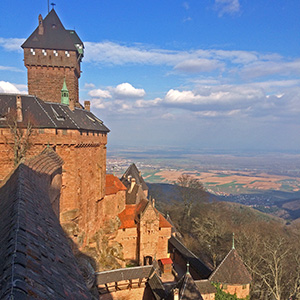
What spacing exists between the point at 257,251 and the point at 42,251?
29.5 m

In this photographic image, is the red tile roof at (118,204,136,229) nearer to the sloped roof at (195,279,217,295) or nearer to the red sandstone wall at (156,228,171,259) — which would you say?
the red sandstone wall at (156,228,171,259)

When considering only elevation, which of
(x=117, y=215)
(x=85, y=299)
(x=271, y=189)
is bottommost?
(x=271, y=189)

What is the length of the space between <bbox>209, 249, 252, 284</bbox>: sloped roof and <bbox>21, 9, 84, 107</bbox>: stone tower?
67.3 feet

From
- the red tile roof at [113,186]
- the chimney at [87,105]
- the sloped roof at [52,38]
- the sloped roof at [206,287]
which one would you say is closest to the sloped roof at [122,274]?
the sloped roof at [206,287]

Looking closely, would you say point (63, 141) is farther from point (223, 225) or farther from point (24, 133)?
point (223, 225)

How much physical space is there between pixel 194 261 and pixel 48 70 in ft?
81.8

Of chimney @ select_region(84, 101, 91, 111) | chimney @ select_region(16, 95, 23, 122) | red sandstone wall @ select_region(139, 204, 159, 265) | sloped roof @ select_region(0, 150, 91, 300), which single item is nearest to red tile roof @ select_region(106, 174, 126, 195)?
red sandstone wall @ select_region(139, 204, 159, 265)

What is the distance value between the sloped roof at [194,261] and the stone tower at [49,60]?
69.7 ft

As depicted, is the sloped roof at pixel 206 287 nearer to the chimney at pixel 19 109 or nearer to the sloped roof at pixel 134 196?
the sloped roof at pixel 134 196

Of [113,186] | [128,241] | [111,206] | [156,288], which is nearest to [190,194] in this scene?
[128,241]

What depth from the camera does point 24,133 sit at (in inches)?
617

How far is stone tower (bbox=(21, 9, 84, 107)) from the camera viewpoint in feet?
73.8

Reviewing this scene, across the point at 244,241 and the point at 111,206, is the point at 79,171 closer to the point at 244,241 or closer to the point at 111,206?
the point at 111,206

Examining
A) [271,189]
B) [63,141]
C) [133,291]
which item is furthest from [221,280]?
[271,189]
